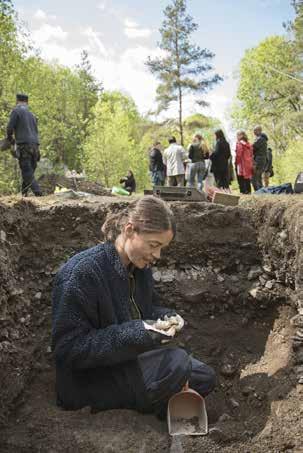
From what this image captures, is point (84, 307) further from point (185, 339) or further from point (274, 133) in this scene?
point (274, 133)

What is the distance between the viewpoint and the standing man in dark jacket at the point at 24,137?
22.1 ft

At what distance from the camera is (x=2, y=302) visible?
11.3 ft

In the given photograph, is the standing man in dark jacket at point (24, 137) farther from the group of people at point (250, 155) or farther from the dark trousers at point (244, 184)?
the dark trousers at point (244, 184)

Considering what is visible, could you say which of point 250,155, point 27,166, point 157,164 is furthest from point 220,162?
point 27,166

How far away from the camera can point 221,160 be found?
8984 mm

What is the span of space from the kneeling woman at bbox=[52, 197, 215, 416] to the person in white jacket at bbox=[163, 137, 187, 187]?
23.4ft

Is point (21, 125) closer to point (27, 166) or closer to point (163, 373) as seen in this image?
point (27, 166)

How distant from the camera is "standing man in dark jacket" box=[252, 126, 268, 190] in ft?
30.1

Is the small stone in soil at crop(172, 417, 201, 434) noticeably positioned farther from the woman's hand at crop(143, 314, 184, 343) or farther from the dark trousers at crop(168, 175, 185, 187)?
the dark trousers at crop(168, 175, 185, 187)

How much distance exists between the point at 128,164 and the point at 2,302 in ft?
91.8

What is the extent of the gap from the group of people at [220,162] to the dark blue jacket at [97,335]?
641 cm

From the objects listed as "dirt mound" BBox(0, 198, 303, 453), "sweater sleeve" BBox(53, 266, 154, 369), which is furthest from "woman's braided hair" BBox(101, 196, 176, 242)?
"dirt mound" BBox(0, 198, 303, 453)

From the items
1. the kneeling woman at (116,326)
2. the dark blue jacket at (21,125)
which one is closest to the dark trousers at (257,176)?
the dark blue jacket at (21,125)

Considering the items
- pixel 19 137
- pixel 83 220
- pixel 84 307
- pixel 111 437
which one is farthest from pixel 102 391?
pixel 19 137
